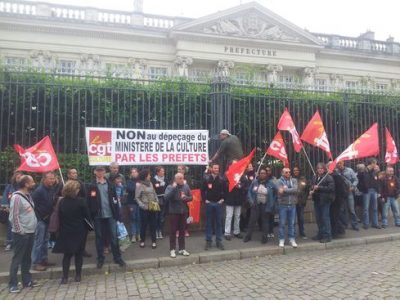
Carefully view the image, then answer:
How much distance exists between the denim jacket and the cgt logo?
362 centimetres

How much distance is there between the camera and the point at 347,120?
39.1 ft

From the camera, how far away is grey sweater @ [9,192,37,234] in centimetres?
620

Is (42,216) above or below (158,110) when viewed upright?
below

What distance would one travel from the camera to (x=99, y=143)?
949cm

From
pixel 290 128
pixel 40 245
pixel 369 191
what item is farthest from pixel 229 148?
pixel 40 245

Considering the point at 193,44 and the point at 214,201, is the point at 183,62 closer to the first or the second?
the point at 193,44

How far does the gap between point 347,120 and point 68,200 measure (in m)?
8.81

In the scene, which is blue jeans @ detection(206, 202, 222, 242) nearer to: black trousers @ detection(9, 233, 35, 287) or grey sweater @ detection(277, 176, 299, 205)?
grey sweater @ detection(277, 176, 299, 205)

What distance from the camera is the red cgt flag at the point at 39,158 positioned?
26.4 ft

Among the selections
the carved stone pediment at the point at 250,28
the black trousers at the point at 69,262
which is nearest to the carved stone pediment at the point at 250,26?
the carved stone pediment at the point at 250,28

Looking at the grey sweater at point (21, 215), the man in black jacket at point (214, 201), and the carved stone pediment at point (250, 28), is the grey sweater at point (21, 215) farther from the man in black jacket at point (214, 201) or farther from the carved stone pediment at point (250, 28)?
the carved stone pediment at point (250, 28)

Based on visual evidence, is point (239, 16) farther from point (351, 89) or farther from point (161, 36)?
point (351, 89)

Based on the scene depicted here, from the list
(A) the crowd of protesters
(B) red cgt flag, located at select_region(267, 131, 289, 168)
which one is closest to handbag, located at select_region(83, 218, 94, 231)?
(A) the crowd of protesters

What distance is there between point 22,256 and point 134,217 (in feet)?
9.97
